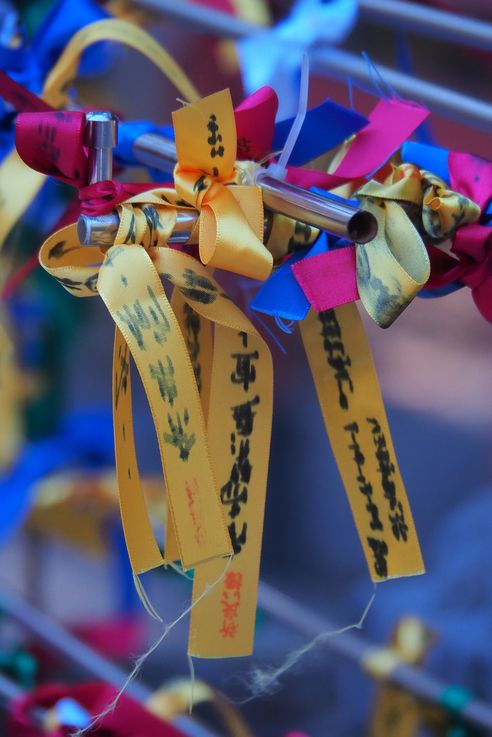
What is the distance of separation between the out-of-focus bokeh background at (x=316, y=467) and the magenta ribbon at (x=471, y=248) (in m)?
0.17

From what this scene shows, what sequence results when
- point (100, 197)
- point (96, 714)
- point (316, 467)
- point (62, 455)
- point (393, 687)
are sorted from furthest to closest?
1. point (316, 467)
2. point (62, 455)
3. point (393, 687)
4. point (96, 714)
5. point (100, 197)

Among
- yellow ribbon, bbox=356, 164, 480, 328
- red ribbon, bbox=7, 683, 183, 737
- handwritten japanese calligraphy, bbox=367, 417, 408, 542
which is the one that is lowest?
red ribbon, bbox=7, 683, 183, 737

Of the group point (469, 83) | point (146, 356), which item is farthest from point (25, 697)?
point (469, 83)

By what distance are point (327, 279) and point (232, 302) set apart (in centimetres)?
3

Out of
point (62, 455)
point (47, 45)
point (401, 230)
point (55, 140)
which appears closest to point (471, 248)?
point (401, 230)

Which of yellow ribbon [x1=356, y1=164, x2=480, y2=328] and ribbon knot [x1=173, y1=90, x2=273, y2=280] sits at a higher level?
ribbon knot [x1=173, y1=90, x2=273, y2=280]

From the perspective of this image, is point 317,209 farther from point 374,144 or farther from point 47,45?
point 47,45

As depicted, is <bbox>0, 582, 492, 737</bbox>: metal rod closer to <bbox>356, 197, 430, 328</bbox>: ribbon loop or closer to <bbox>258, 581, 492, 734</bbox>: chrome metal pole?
<bbox>258, 581, 492, 734</bbox>: chrome metal pole

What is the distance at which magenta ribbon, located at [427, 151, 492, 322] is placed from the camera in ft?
1.04

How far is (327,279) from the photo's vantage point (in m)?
0.30

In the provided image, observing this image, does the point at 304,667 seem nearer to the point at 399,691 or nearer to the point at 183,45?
the point at 399,691

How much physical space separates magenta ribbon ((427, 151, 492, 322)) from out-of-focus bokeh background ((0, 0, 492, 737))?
6.7 inches

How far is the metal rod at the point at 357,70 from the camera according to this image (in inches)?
16.1

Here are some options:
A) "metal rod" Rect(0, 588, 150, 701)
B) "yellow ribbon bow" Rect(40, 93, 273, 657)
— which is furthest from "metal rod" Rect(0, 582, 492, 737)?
"yellow ribbon bow" Rect(40, 93, 273, 657)
